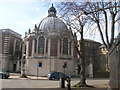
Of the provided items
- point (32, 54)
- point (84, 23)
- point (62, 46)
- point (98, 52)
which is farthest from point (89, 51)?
point (84, 23)

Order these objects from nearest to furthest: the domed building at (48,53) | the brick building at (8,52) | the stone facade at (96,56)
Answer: the domed building at (48,53) < the brick building at (8,52) < the stone facade at (96,56)

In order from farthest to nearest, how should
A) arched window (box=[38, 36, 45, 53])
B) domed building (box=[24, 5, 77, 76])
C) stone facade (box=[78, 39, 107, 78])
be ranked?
stone facade (box=[78, 39, 107, 78]), arched window (box=[38, 36, 45, 53]), domed building (box=[24, 5, 77, 76])

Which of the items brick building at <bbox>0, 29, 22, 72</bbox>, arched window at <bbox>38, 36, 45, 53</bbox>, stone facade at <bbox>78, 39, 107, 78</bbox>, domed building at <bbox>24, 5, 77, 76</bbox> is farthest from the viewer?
stone facade at <bbox>78, 39, 107, 78</bbox>

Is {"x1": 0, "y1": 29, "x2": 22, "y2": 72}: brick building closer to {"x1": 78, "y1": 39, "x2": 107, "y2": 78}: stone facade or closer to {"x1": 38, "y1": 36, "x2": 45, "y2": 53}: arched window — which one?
{"x1": 38, "y1": 36, "x2": 45, "y2": 53}: arched window

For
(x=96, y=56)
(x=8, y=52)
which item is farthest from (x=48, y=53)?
(x=96, y=56)

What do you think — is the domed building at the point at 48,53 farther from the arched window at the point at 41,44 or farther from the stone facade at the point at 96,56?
the stone facade at the point at 96,56

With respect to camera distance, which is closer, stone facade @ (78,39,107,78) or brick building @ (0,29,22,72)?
brick building @ (0,29,22,72)

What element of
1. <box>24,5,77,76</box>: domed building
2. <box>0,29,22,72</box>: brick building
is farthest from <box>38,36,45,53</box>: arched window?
<box>0,29,22,72</box>: brick building

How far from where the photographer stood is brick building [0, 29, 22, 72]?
51781 mm

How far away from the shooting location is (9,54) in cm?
5406

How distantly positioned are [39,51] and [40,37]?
3.84 metres

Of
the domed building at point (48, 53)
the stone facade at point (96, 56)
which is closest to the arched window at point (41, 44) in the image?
the domed building at point (48, 53)

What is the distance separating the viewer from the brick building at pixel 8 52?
51781mm

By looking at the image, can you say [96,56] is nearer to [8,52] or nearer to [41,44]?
[41,44]
